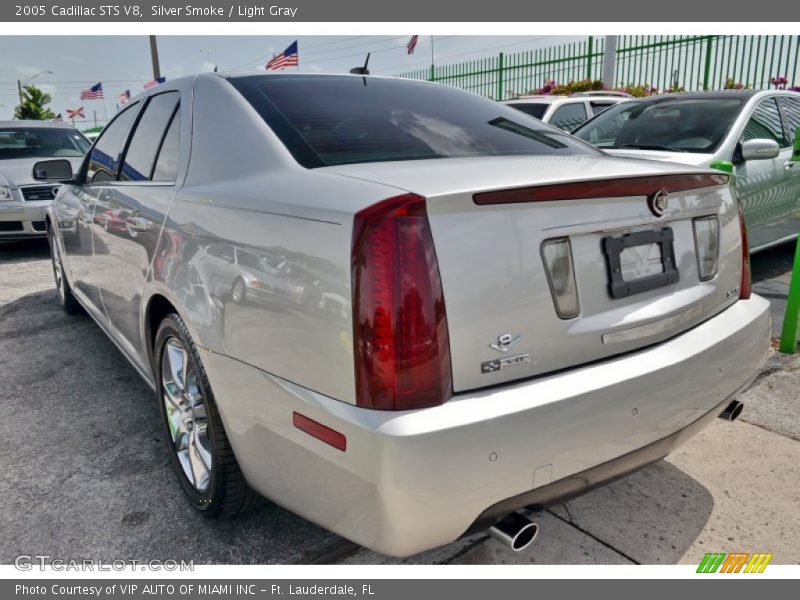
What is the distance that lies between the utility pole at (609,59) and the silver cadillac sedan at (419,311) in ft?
40.0

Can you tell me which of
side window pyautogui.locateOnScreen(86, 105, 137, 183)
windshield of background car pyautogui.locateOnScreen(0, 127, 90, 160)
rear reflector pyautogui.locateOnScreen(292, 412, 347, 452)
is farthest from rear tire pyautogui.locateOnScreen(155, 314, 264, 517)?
windshield of background car pyautogui.locateOnScreen(0, 127, 90, 160)

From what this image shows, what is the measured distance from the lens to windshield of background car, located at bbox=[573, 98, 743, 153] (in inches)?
203

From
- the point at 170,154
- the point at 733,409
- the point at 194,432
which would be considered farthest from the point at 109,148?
the point at 733,409

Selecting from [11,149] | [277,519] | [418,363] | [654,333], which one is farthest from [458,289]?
[11,149]

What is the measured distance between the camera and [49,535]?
2.37 meters

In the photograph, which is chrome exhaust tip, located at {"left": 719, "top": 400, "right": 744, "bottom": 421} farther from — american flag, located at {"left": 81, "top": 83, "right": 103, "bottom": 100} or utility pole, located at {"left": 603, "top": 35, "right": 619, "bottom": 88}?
american flag, located at {"left": 81, "top": 83, "right": 103, "bottom": 100}

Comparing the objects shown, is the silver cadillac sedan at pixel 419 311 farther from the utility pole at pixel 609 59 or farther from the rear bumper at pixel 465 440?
the utility pole at pixel 609 59

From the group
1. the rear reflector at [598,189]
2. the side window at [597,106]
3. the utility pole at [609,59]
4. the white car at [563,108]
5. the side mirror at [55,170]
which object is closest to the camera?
the rear reflector at [598,189]

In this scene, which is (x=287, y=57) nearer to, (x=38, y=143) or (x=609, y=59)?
(x=609, y=59)

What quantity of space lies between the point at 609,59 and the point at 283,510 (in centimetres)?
1327

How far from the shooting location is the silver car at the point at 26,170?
7.83 m

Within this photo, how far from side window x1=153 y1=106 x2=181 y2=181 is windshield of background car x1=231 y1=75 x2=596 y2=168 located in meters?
0.35

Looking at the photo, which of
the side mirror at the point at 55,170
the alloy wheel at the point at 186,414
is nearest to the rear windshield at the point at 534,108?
the side mirror at the point at 55,170

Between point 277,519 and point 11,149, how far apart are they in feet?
27.9
